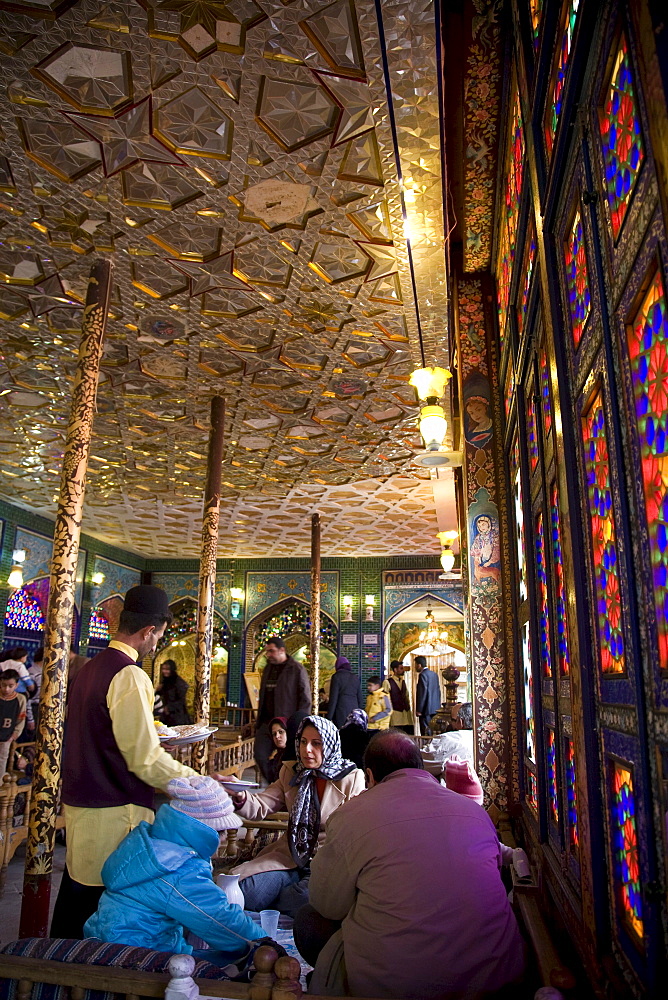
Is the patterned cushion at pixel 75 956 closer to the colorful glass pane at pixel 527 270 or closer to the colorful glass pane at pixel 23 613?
the colorful glass pane at pixel 527 270

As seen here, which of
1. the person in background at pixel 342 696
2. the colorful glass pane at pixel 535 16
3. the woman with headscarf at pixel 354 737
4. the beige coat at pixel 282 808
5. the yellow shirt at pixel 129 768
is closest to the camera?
the colorful glass pane at pixel 535 16

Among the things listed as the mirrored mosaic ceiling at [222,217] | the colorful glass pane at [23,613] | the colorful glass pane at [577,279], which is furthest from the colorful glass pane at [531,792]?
the colorful glass pane at [23,613]

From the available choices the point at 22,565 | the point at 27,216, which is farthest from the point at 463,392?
the point at 22,565

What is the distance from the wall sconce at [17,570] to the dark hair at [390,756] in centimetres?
1189

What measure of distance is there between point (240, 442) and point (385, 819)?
8499 mm

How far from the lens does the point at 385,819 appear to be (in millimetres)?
1914

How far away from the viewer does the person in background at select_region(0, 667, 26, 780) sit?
6.32 metres

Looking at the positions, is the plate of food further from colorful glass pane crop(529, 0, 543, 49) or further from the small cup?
colorful glass pane crop(529, 0, 543, 49)

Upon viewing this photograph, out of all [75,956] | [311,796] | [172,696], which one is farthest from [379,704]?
[75,956]

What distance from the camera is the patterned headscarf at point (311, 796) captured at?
3504 millimetres

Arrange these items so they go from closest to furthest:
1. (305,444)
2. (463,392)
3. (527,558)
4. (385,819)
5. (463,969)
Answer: (463,969) → (385,819) → (527,558) → (463,392) → (305,444)

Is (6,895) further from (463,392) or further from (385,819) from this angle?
(463,392)

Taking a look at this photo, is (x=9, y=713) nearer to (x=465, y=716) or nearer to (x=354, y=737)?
(x=354, y=737)

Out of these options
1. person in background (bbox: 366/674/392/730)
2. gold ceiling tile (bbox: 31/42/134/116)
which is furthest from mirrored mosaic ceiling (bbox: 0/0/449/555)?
person in background (bbox: 366/674/392/730)
